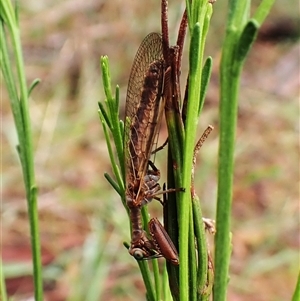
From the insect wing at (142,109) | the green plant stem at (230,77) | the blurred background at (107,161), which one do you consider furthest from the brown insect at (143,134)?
the blurred background at (107,161)

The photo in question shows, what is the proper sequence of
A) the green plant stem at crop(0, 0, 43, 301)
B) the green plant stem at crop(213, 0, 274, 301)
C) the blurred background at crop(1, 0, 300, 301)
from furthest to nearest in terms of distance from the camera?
the blurred background at crop(1, 0, 300, 301), the green plant stem at crop(0, 0, 43, 301), the green plant stem at crop(213, 0, 274, 301)

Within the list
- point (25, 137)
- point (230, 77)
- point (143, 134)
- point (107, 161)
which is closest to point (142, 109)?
point (143, 134)

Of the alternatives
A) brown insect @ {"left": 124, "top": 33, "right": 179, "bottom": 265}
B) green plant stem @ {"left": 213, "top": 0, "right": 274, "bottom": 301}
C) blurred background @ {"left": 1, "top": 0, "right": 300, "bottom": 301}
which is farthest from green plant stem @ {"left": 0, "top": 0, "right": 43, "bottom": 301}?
blurred background @ {"left": 1, "top": 0, "right": 300, "bottom": 301}

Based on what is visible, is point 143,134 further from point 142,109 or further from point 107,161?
point 107,161

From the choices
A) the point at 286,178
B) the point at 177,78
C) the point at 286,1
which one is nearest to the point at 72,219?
the point at 286,178

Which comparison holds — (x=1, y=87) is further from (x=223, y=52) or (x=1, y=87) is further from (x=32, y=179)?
(x=223, y=52)

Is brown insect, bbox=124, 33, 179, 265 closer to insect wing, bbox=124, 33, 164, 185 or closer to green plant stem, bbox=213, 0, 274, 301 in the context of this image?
insect wing, bbox=124, 33, 164, 185

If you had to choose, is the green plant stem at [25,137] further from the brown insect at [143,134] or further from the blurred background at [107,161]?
the blurred background at [107,161]
